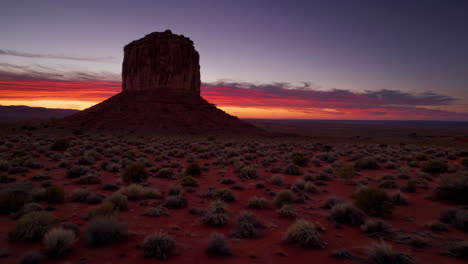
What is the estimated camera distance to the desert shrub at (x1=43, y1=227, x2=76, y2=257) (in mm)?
4391

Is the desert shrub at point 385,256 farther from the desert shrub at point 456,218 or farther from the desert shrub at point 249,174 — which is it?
the desert shrub at point 249,174

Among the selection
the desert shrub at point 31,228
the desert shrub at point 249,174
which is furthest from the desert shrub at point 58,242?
the desert shrub at point 249,174

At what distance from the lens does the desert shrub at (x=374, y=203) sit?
7.27 metres

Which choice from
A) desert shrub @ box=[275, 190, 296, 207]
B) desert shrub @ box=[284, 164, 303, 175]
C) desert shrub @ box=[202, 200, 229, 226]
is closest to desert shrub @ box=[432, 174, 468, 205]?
desert shrub @ box=[275, 190, 296, 207]

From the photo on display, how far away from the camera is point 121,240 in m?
5.25

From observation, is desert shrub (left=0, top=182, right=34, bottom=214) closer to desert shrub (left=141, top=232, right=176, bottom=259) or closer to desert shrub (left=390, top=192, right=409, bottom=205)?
desert shrub (left=141, top=232, right=176, bottom=259)

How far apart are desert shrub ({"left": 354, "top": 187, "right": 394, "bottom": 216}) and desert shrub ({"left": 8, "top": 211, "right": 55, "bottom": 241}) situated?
28.5ft

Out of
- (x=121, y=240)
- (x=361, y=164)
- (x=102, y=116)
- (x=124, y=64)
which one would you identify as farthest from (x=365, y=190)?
(x=124, y=64)

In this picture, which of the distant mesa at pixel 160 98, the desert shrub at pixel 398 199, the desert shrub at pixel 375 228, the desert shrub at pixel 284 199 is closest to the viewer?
the desert shrub at pixel 375 228

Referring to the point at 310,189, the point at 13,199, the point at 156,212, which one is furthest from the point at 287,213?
the point at 13,199

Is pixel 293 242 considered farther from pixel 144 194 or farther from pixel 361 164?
pixel 361 164

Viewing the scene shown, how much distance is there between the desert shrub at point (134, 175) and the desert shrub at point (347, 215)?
8049 millimetres

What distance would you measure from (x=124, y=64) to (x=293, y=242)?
238ft

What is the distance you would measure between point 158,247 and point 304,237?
3217 mm
